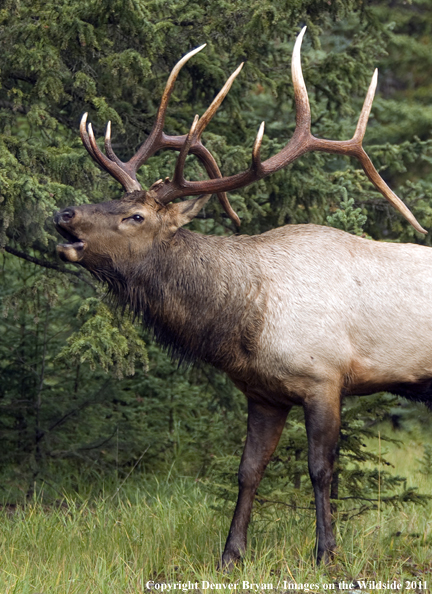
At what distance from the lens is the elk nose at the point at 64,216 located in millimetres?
4301

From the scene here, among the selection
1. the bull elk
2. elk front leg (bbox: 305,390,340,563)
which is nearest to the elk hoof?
the bull elk

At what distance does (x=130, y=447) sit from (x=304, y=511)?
201 centimetres

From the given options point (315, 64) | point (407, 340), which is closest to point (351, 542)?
point (407, 340)

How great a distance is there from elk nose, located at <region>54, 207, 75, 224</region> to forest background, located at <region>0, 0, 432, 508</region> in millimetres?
494

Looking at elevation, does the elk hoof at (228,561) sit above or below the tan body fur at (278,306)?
below

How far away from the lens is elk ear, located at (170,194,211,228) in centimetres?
468

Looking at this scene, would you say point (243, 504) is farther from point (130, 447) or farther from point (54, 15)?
point (54, 15)

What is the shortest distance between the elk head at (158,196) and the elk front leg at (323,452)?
1211mm

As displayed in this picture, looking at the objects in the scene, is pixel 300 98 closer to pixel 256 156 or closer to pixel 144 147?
pixel 256 156

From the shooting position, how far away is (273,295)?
4566mm

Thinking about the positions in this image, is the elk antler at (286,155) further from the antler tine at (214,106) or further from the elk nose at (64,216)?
the elk nose at (64,216)

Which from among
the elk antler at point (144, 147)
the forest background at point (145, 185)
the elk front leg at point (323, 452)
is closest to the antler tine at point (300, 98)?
the elk antler at point (144, 147)

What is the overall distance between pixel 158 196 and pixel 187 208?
0.18 metres

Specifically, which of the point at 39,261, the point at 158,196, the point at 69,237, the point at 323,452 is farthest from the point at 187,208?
the point at 323,452
